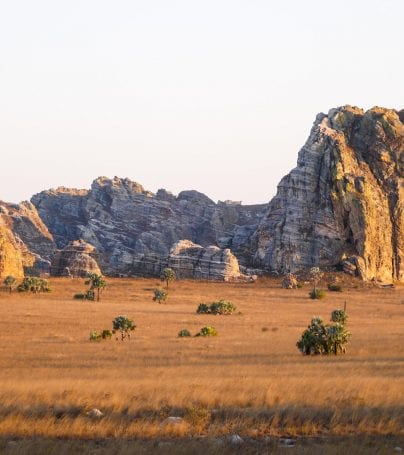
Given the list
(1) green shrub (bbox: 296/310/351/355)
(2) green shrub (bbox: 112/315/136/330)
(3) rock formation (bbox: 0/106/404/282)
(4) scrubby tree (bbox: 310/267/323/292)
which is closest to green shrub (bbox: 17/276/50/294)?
(3) rock formation (bbox: 0/106/404/282)

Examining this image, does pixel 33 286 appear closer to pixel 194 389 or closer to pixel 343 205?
pixel 343 205

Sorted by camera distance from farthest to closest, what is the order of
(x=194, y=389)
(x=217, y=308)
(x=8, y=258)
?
1. (x=8, y=258)
2. (x=217, y=308)
3. (x=194, y=389)

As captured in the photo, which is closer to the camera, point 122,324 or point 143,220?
point 122,324

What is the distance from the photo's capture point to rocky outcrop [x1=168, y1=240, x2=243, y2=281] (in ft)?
372

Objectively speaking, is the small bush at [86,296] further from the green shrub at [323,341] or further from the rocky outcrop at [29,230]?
the rocky outcrop at [29,230]

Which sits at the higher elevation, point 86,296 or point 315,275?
point 315,275

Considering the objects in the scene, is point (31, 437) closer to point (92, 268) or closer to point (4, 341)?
point (4, 341)

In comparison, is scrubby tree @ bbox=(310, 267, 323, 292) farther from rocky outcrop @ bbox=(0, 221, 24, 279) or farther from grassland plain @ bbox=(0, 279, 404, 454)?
grassland plain @ bbox=(0, 279, 404, 454)

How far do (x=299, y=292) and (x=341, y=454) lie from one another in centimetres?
8296

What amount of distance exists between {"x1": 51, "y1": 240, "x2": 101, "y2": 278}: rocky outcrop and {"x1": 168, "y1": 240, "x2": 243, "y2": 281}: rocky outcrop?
45.5ft

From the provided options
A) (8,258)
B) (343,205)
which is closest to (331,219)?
(343,205)

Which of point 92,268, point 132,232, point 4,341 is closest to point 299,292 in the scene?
point 92,268

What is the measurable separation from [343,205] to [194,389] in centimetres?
10740

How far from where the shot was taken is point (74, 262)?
119 meters
